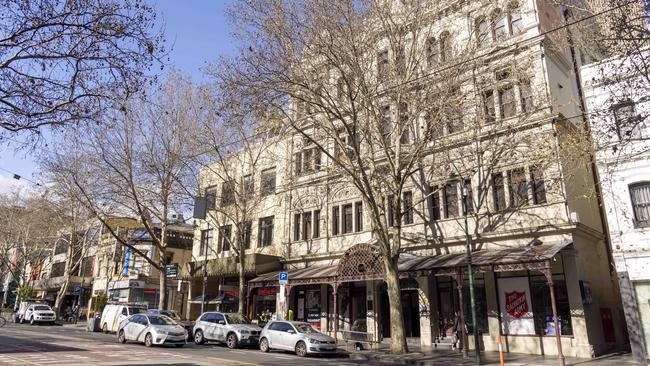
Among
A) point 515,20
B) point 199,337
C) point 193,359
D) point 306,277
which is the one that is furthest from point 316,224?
point 515,20

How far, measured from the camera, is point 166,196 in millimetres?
29875

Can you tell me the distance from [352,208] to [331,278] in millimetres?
5134

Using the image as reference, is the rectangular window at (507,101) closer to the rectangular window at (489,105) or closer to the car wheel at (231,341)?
the rectangular window at (489,105)

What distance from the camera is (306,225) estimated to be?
3016 cm

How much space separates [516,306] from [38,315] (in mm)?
38437

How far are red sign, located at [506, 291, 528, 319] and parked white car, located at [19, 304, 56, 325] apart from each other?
37.9 meters

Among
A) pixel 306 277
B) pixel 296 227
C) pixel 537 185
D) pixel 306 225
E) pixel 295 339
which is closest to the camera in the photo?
pixel 295 339

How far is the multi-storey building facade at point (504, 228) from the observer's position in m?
18.7

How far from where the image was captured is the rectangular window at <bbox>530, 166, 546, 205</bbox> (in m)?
20.0

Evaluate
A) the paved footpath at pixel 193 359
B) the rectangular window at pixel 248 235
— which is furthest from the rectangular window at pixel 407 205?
the rectangular window at pixel 248 235

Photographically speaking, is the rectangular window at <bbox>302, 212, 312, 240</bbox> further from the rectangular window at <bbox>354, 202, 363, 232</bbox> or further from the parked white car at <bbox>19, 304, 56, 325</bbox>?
the parked white car at <bbox>19, 304, 56, 325</bbox>

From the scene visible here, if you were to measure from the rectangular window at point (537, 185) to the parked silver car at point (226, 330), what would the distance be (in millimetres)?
13815

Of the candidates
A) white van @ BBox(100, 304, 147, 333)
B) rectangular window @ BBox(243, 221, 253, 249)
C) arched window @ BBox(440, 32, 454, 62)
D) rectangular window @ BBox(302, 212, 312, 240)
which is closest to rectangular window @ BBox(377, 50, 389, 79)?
arched window @ BBox(440, 32, 454, 62)

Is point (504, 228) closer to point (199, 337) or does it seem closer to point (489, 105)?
point (489, 105)
